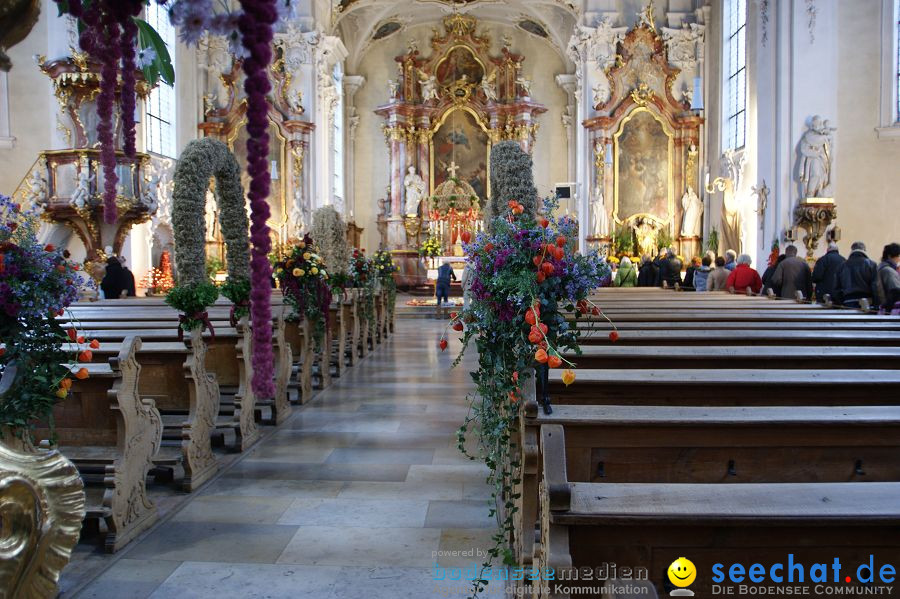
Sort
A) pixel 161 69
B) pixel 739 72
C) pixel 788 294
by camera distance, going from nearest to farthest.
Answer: pixel 161 69, pixel 788 294, pixel 739 72

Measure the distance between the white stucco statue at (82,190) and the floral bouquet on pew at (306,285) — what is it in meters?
4.84

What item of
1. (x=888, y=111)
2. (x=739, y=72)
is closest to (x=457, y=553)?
(x=888, y=111)

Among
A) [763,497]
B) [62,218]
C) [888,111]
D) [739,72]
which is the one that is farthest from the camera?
[739,72]

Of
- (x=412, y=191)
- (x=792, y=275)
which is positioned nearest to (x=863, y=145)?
(x=792, y=275)

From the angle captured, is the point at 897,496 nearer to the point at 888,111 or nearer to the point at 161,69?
the point at 161,69

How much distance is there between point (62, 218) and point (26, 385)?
9.45 m

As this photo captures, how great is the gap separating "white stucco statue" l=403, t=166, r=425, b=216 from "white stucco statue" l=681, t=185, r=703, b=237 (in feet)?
29.2

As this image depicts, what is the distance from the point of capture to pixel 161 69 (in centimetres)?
143

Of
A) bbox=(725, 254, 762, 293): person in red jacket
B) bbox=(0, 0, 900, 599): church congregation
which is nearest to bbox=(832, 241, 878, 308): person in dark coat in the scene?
bbox=(0, 0, 900, 599): church congregation

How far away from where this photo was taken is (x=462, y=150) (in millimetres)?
25109

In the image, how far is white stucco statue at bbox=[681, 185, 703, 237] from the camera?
19.5m

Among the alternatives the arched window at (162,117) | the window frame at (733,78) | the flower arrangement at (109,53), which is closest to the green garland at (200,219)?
the flower arrangement at (109,53)

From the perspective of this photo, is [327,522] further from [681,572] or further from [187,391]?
[681,572]

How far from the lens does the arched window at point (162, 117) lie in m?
16.0
